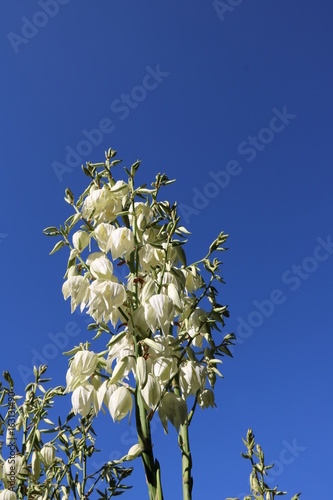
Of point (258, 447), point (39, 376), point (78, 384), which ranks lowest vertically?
point (258, 447)

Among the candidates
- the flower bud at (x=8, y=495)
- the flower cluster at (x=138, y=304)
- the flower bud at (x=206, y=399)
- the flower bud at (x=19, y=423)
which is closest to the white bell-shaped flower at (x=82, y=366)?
the flower cluster at (x=138, y=304)

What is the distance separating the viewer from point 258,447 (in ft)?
6.28

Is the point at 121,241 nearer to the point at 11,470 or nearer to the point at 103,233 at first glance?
the point at 103,233

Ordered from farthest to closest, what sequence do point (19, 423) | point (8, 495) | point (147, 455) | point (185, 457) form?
point (19, 423)
point (8, 495)
point (185, 457)
point (147, 455)

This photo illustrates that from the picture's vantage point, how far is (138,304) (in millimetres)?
1219

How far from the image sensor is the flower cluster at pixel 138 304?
1.14 metres

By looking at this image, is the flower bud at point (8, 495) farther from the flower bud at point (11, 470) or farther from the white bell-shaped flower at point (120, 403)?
the white bell-shaped flower at point (120, 403)

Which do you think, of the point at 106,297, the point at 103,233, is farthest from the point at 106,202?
the point at 106,297

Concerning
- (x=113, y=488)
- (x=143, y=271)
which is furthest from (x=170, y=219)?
(x=113, y=488)

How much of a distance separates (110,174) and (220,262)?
17.9 inches

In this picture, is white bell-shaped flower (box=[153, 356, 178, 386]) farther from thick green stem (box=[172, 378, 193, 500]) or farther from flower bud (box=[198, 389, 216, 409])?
flower bud (box=[198, 389, 216, 409])

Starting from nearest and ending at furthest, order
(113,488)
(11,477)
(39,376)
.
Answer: (113,488) → (11,477) → (39,376)

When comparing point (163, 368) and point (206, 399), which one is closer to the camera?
point (163, 368)

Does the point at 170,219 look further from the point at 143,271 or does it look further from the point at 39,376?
the point at 39,376
